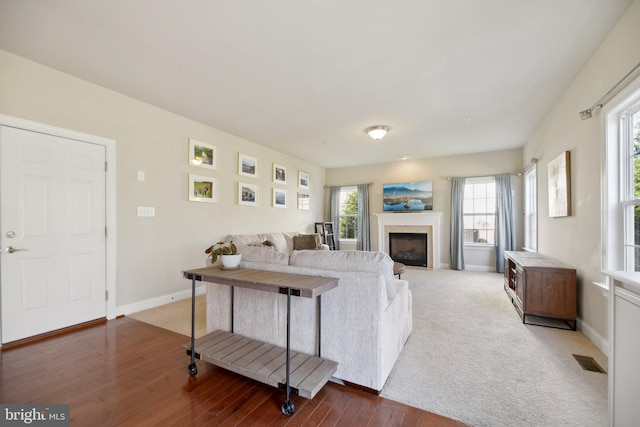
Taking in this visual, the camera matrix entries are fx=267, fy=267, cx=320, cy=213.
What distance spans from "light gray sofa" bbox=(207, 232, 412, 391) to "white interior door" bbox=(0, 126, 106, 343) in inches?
72.9

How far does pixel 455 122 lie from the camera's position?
4164mm

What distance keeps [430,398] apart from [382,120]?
11.6 ft

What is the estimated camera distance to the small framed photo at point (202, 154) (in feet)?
13.5

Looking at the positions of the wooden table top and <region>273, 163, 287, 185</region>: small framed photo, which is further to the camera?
<region>273, 163, 287, 185</region>: small framed photo

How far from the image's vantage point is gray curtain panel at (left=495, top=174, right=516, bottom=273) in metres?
5.68

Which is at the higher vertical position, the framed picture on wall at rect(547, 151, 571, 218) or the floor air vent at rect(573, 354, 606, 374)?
the framed picture on wall at rect(547, 151, 571, 218)

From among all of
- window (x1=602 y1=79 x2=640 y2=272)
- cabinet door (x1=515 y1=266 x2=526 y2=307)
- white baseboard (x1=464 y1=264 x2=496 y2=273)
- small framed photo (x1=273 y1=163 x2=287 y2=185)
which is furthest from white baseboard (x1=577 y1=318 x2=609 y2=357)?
small framed photo (x1=273 y1=163 x2=287 y2=185)

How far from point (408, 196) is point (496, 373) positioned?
517 cm

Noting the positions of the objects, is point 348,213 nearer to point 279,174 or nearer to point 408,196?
point 408,196

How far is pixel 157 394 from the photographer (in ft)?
5.90

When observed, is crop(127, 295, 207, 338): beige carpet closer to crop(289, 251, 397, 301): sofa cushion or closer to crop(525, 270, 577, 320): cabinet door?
crop(289, 251, 397, 301): sofa cushion

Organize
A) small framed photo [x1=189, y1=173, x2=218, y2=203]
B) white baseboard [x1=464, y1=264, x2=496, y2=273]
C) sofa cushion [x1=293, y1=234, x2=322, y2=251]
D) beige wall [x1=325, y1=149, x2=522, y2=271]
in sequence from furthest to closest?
white baseboard [x1=464, y1=264, x2=496, y2=273]
beige wall [x1=325, y1=149, x2=522, y2=271]
sofa cushion [x1=293, y1=234, x2=322, y2=251]
small framed photo [x1=189, y1=173, x2=218, y2=203]

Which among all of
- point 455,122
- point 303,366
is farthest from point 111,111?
point 455,122

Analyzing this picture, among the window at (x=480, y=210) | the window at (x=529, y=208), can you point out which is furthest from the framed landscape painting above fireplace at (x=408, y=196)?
the window at (x=529, y=208)
